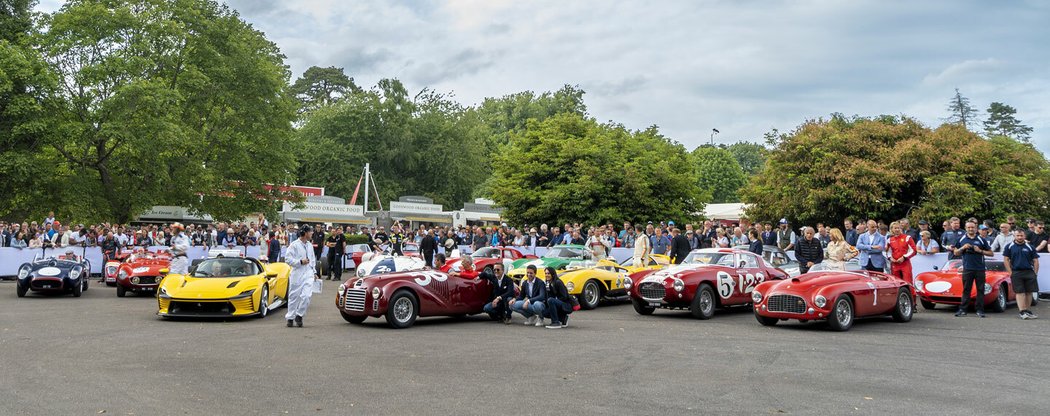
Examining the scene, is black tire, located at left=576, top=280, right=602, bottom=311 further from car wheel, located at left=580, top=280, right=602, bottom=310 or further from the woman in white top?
the woman in white top

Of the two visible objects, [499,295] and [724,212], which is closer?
[499,295]

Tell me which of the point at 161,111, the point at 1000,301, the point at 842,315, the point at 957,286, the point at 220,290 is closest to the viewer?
the point at 842,315

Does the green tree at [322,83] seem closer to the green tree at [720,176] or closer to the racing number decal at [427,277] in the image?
the green tree at [720,176]

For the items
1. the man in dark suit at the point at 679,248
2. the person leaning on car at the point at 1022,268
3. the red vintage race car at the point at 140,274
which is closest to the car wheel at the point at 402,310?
the red vintage race car at the point at 140,274

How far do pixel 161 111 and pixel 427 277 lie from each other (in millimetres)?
26610

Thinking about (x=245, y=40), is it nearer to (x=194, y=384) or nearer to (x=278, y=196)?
(x=278, y=196)

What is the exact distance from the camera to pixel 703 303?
613 inches

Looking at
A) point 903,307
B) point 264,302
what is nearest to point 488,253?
point 264,302

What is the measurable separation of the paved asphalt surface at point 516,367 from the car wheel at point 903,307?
429mm

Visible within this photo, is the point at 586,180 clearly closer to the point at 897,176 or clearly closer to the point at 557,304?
the point at 897,176

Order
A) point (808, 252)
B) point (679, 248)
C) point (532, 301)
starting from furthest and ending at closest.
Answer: point (679, 248) < point (808, 252) < point (532, 301)

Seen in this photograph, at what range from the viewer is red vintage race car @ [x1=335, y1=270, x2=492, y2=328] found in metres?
13.6

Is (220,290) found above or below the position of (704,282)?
below

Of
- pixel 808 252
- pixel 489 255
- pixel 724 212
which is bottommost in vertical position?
pixel 489 255
